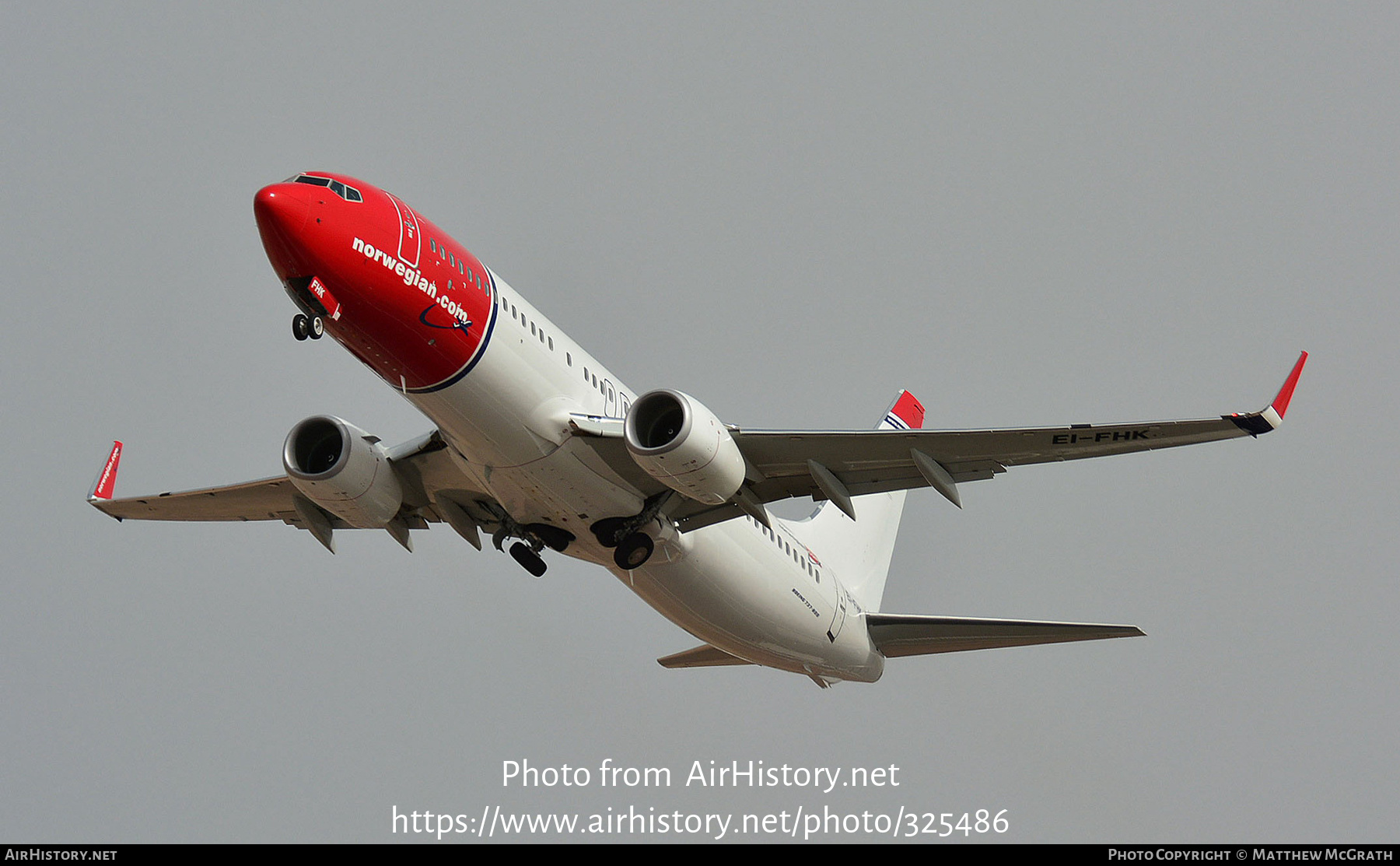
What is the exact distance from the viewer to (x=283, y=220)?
19.2m

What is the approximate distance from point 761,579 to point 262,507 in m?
10.8

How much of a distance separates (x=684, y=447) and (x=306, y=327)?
603cm

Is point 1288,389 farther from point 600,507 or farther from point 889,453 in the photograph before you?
point 600,507

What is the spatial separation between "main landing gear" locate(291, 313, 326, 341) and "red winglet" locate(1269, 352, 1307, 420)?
14.3 metres

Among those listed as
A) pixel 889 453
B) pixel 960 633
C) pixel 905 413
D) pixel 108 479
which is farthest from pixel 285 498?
pixel 905 413

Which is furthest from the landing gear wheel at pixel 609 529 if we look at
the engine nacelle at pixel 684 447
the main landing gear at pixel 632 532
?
the engine nacelle at pixel 684 447

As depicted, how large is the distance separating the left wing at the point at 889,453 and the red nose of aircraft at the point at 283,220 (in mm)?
5526

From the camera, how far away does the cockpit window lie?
65.5 ft

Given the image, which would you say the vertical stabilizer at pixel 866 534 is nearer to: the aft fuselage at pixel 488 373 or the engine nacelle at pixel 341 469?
the aft fuselage at pixel 488 373

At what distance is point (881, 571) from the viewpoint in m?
36.5

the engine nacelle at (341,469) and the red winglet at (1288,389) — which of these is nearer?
the red winglet at (1288,389)

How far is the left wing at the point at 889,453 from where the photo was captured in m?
20.9

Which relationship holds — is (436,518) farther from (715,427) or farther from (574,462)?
(715,427)

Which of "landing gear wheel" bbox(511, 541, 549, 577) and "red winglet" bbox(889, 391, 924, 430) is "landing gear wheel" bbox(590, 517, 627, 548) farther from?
"red winglet" bbox(889, 391, 924, 430)
